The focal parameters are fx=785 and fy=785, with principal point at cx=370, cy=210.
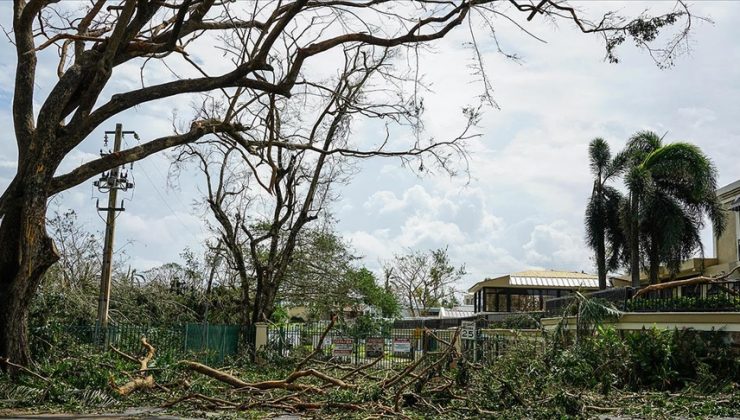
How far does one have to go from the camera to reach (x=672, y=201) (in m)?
33.4

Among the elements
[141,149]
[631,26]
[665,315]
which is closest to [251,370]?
[141,149]

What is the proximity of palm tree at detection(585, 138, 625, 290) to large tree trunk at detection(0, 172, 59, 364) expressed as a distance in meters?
30.5

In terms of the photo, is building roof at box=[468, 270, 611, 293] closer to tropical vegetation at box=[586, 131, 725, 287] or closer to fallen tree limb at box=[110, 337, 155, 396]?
tropical vegetation at box=[586, 131, 725, 287]

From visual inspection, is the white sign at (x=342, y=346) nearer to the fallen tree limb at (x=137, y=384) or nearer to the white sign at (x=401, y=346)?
the white sign at (x=401, y=346)

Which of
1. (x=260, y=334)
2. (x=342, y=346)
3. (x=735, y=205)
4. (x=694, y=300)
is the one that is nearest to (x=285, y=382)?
(x=694, y=300)

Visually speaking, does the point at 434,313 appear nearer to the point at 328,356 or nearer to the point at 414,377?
the point at 328,356

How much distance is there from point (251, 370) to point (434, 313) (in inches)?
1557

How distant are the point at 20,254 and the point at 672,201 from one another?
88.7 ft

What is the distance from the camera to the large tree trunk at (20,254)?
1441cm

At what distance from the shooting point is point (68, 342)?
727 inches

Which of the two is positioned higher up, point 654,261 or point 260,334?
point 654,261

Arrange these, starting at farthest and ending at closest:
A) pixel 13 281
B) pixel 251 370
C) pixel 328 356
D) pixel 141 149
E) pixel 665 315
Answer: pixel 328 356 → pixel 251 370 → pixel 665 315 → pixel 141 149 → pixel 13 281

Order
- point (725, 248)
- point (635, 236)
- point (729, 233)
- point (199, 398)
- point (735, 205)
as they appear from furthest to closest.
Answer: point (725, 248) → point (729, 233) → point (635, 236) → point (735, 205) → point (199, 398)

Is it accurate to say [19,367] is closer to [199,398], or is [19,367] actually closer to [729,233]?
[199,398]
